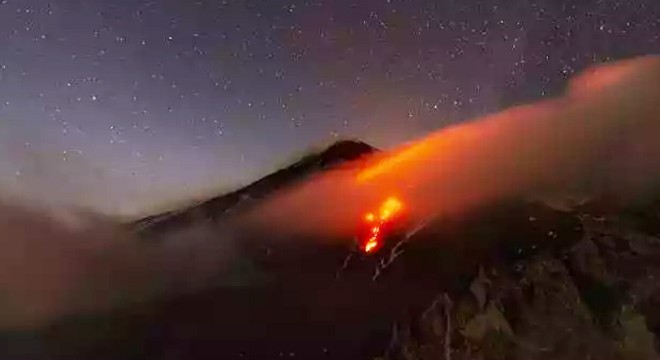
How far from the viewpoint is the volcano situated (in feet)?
7.47

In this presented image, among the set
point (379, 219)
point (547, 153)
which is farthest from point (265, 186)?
point (547, 153)

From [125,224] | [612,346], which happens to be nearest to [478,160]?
[612,346]

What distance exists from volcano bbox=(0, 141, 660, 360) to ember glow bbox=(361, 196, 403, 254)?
0.07 feet

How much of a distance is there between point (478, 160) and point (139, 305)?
0.69 metres

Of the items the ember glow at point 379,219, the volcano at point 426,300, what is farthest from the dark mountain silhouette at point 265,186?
the ember glow at point 379,219

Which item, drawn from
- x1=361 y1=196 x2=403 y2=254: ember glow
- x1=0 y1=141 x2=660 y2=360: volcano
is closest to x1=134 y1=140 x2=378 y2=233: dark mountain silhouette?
x1=0 y1=141 x2=660 y2=360: volcano

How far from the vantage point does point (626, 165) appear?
232cm

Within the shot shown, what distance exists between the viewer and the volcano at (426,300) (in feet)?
7.47

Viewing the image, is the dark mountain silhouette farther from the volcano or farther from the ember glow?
the ember glow

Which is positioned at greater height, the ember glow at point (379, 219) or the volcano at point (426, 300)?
the ember glow at point (379, 219)

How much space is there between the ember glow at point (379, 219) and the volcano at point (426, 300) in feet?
0.07

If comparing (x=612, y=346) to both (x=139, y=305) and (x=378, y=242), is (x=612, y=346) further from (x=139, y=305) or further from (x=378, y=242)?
(x=139, y=305)

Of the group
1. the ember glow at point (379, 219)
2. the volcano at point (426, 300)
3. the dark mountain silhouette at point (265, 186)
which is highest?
the dark mountain silhouette at point (265, 186)

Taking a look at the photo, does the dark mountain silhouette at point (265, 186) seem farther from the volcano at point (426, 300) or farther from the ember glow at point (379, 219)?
the ember glow at point (379, 219)
